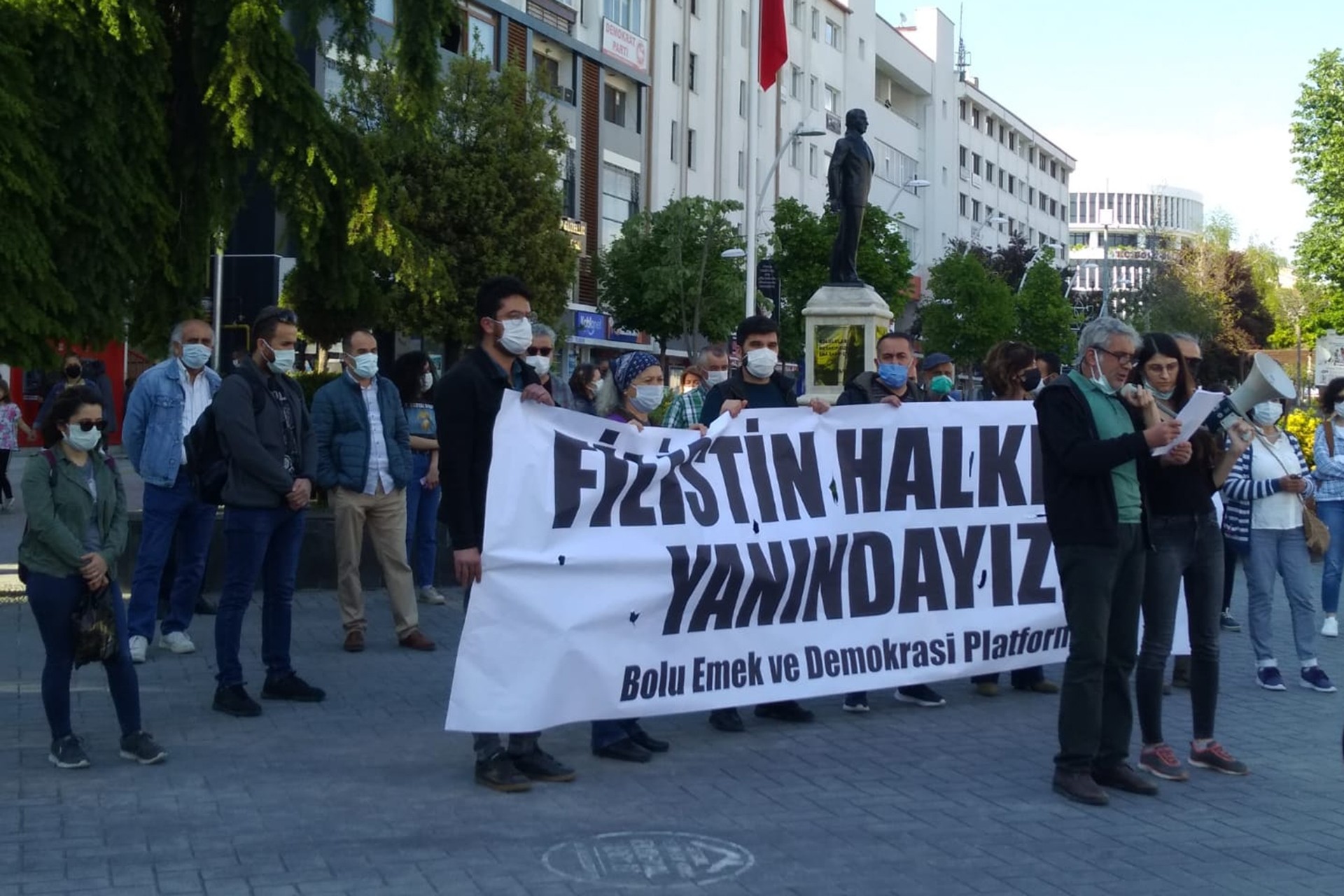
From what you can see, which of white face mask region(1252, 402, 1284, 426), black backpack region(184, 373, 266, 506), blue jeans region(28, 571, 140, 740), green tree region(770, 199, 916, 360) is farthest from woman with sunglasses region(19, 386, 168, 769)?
green tree region(770, 199, 916, 360)

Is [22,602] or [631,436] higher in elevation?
[631,436]

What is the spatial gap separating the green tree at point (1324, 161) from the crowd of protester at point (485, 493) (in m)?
48.8

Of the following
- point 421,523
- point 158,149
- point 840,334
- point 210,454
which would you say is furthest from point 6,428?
point 210,454

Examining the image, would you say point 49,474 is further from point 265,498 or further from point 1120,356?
point 1120,356

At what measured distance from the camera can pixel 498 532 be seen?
694 cm

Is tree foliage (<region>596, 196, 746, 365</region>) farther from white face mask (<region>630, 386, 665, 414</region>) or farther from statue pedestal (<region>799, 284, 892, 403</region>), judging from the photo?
white face mask (<region>630, 386, 665, 414</region>)

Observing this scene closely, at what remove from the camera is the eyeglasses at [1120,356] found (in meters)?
6.78

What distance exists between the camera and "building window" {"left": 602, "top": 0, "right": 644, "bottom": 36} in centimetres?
5000

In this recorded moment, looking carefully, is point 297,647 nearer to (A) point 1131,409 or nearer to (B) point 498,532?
(B) point 498,532

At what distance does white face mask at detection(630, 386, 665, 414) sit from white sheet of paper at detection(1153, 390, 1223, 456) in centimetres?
258

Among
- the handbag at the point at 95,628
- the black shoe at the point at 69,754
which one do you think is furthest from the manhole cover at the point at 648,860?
the black shoe at the point at 69,754

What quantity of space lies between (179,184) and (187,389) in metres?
6.80

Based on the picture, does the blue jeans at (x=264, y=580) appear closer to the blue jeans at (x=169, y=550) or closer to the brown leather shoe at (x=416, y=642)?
the blue jeans at (x=169, y=550)

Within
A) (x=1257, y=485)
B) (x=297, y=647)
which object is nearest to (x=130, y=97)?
(x=297, y=647)
